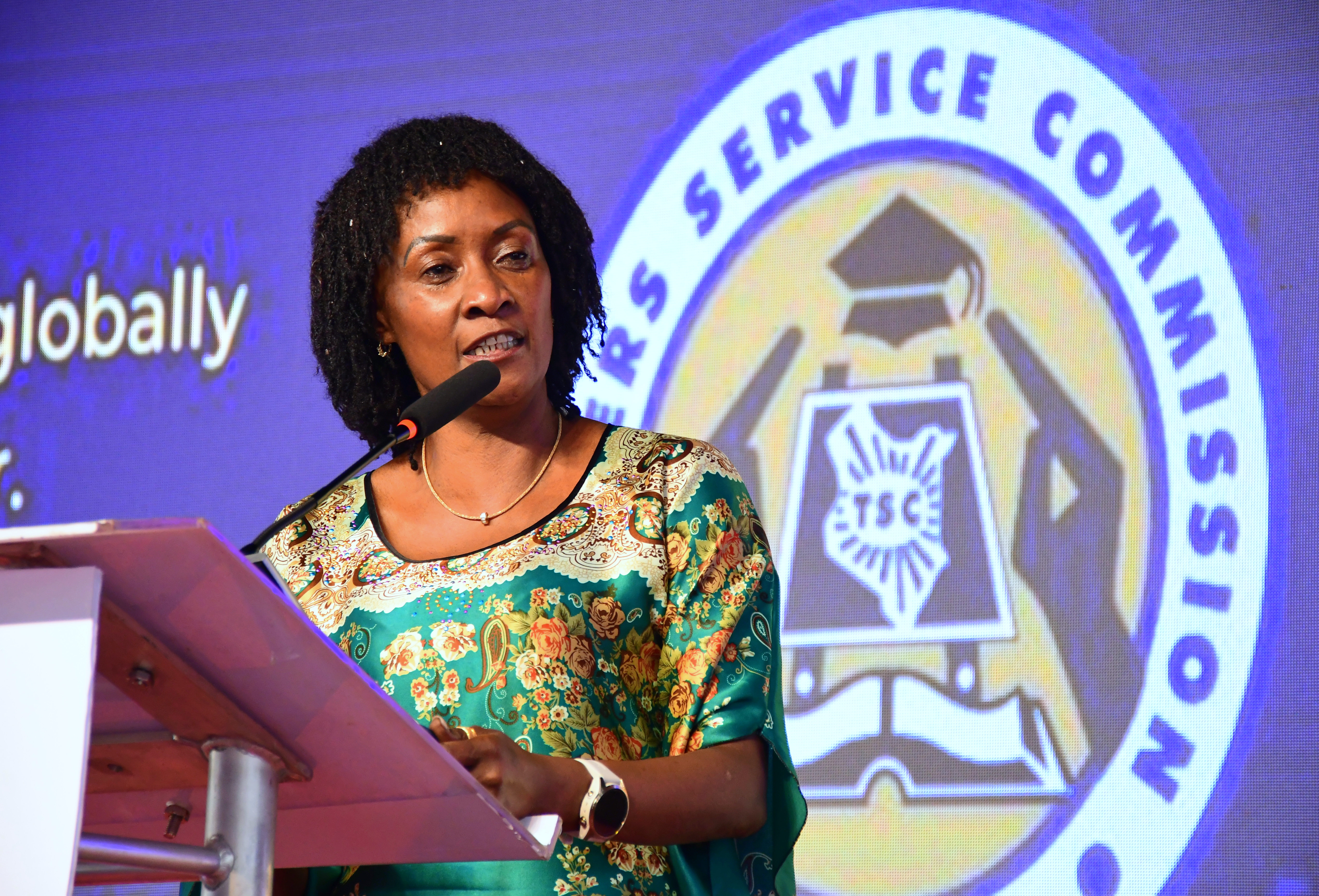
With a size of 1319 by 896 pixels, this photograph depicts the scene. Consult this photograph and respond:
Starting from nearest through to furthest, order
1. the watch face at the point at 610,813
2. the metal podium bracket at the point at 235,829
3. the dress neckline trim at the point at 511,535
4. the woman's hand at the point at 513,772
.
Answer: the metal podium bracket at the point at 235,829 < the woman's hand at the point at 513,772 < the watch face at the point at 610,813 < the dress neckline trim at the point at 511,535

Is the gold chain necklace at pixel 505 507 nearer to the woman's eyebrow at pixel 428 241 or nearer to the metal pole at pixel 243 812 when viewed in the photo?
the woman's eyebrow at pixel 428 241

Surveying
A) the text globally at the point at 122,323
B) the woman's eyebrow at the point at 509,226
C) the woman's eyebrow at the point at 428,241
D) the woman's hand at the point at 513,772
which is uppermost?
the text globally at the point at 122,323

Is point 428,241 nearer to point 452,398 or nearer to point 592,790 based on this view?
point 452,398

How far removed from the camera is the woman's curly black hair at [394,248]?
5.58 feet

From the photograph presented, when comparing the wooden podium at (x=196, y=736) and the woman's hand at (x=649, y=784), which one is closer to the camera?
the wooden podium at (x=196, y=736)

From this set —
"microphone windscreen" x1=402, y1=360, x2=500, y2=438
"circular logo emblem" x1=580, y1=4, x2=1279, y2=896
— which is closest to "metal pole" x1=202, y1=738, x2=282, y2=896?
"microphone windscreen" x1=402, y1=360, x2=500, y2=438

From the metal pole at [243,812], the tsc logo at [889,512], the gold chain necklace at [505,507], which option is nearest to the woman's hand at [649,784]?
the metal pole at [243,812]

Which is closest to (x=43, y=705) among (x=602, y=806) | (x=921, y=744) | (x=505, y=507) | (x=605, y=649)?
(x=602, y=806)

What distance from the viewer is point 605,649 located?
1.44 m

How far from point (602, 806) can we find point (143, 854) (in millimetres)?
366

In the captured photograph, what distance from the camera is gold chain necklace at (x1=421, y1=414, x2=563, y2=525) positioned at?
1.58 metres

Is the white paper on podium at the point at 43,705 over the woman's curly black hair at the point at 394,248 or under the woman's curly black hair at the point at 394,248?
under

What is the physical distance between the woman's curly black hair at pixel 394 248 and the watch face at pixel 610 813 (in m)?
0.66

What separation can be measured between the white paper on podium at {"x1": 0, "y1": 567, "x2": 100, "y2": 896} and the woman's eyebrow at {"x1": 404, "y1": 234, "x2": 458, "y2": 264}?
0.89m
